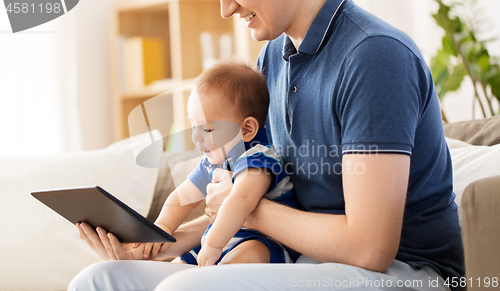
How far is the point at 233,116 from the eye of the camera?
2.98ft

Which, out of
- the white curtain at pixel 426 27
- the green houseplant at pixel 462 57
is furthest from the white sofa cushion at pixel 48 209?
the white curtain at pixel 426 27

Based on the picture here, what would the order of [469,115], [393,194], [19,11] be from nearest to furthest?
[393,194], [469,115], [19,11]

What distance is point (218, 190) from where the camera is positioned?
2.97 feet

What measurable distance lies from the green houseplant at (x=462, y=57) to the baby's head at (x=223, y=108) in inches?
46.3

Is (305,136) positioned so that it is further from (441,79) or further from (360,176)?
(441,79)

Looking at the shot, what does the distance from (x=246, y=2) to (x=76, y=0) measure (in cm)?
220

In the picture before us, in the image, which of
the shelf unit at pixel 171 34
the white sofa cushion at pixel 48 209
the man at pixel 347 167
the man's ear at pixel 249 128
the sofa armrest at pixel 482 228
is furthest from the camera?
the shelf unit at pixel 171 34

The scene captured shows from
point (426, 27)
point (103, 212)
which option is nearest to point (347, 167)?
point (103, 212)

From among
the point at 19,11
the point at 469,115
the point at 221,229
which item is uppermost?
the point at 19,11

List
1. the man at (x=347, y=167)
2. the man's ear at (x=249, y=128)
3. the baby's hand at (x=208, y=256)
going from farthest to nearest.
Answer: the man's ear at (x=249, y=128), the baby's hand at (x=208, y=256), the man at (x=347, y=167)

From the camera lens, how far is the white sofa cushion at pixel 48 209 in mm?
1323

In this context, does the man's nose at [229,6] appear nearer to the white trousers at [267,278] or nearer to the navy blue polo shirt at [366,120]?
the navy blue polo shirt at [366,120]

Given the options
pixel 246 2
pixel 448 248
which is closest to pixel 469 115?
pixel 448 248

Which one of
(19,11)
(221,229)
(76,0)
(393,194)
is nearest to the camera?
(393,194)
